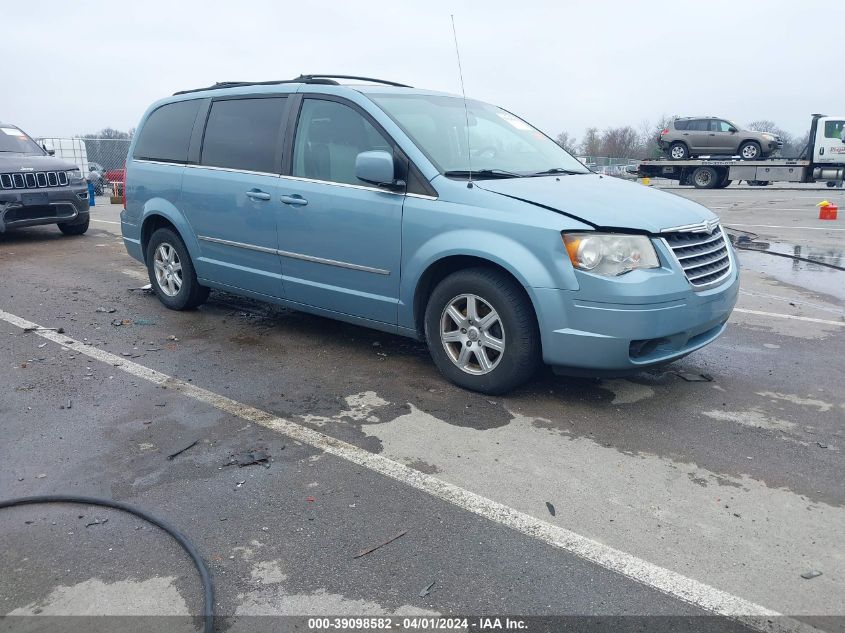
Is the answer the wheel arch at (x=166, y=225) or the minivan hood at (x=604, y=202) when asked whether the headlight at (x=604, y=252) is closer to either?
the minivan hood at (x=604, y=202)

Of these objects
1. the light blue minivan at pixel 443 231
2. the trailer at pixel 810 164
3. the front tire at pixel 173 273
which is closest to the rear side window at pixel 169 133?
the light blue minivan at pixel 443 231

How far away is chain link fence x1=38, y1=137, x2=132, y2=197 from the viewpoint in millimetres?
23516

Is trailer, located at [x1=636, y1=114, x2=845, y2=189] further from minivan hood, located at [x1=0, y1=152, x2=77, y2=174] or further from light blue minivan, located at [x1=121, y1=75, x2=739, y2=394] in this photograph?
light blue minivan, located at [x1=121, y1=75, x2=739, y2=394]

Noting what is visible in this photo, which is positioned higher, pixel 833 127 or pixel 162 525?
pixel 833 127

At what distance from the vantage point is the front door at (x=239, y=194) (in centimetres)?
521

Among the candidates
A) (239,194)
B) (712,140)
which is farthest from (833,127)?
(239,194)

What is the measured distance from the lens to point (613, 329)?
12.5ft

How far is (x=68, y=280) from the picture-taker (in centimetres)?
792

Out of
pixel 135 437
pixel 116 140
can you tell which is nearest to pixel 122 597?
pixel 135 437

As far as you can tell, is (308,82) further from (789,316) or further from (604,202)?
(789,316)

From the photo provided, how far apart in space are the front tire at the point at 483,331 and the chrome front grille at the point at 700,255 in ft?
2.99

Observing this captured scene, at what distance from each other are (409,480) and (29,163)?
9.41 m

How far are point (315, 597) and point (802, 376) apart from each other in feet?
12.4

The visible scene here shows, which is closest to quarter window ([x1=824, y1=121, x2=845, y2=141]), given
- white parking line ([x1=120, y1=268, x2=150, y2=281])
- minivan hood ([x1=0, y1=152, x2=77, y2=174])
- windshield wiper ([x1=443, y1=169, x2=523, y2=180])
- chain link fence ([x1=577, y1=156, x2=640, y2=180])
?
chain link fence ([x1=577, y1=156, x2=640, y2=180])
